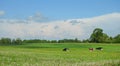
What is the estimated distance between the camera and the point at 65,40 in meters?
186

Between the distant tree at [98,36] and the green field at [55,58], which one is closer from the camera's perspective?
the green field at [55,58]

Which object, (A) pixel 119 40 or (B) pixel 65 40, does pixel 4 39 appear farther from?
(A) pixel 119 40

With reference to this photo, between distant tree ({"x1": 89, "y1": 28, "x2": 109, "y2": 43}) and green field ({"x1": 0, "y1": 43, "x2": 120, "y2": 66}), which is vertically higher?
distant tree ({"x1": 89, "y1": 28, "x2": 109, "y2": 43})

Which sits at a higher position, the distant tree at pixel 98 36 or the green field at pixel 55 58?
the distant tree at pixel 98 36

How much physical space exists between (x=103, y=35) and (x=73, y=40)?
23136 mm

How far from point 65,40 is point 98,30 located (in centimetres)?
2721

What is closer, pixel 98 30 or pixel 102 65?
pixel 102 65

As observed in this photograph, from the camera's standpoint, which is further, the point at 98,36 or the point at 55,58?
the point at 98,36

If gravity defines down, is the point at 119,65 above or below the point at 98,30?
below

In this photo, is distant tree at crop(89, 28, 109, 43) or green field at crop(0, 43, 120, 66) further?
distant tree at crop(89, 28, 109, 43)

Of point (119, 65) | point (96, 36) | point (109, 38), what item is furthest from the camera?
point (109, 38)

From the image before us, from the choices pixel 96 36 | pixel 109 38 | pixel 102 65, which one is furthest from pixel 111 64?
pixel 109 38

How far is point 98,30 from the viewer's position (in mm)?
165750

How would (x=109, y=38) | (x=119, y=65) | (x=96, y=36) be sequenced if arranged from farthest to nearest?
A: (x=109, y=38), (x=96, y=36), (x=119, y=65)
